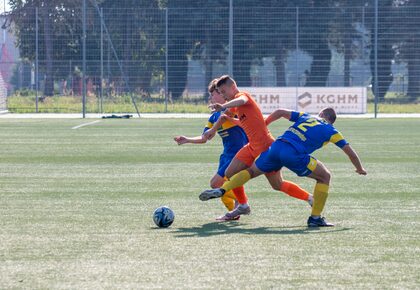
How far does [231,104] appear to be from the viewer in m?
10.8

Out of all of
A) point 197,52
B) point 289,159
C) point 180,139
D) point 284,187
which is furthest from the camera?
point 197,52

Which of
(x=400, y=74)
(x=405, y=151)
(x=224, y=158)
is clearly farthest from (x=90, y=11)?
(x=224, y=158)

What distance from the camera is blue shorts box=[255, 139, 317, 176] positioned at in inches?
424

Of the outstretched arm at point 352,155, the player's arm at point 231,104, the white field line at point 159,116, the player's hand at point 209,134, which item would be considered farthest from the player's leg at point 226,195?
→ the white field line at point 159,116

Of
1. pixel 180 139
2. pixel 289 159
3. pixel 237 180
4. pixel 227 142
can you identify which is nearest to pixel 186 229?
pixel 237 180

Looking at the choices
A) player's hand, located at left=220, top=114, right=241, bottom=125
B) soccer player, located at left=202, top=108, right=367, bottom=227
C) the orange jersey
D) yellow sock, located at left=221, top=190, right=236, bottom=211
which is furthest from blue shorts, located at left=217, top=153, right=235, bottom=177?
soccer player, located at left=202, top=108, right=367, bottom=227

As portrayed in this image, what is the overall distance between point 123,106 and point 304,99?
7.07 meters

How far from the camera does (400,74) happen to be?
40.5 metres

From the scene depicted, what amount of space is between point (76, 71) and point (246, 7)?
23.0ft

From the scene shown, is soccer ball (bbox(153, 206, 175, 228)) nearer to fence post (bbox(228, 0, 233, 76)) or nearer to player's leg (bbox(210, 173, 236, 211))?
player's leg (bbox(210, 173, 236, 211))

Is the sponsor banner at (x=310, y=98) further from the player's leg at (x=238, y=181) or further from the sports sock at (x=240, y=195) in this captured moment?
the player's leg at (x=238, y=181)

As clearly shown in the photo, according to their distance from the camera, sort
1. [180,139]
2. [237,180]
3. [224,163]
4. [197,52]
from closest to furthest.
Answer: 1. [237,180]
2. [180,139]
3. [224,163]
4. [197,52]

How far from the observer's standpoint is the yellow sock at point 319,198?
10.7m

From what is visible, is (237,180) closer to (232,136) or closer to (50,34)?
(232,136)
